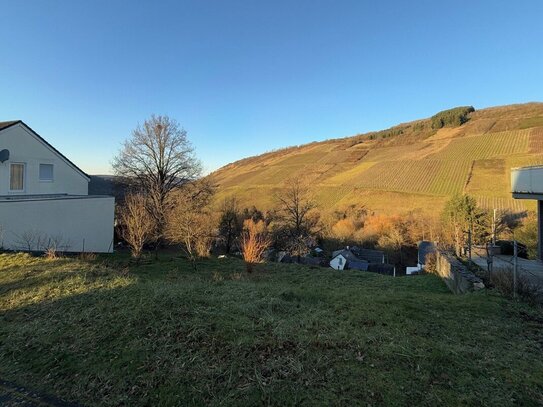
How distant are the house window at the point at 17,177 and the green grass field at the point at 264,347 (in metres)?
14.8

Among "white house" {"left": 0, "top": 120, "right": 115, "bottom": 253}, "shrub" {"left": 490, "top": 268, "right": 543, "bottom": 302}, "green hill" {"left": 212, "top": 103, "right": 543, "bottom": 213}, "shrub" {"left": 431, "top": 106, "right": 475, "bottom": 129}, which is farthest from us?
"shrub" {"left": 431, "top": 106, "right": 475, "bottom": 129}

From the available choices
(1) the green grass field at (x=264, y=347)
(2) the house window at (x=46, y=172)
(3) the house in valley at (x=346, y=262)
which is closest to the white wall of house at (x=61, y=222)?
(2) the house window at (x=46, y=172)

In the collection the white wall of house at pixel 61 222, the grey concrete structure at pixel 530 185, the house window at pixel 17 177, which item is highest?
the house window at pixel 17 177

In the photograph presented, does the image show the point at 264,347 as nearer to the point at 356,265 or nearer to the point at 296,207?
the point at 356,265

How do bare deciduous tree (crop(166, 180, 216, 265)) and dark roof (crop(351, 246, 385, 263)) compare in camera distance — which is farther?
dark roof (crop(351, 246, 385, 263))

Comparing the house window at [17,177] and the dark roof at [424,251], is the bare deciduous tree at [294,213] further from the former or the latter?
the house window at [17,177]

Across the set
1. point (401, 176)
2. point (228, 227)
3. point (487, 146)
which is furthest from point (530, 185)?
point (487, 146)

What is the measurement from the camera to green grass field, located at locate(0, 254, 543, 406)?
3.53 metres

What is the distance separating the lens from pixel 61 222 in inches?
666

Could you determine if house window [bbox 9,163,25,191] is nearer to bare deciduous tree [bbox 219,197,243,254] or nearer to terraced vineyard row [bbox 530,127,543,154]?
bare deciduous tree [bbox 219,197,243,254]

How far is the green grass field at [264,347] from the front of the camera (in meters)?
3.53

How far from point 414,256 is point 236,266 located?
38594mm

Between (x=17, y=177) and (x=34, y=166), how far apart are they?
1235mm

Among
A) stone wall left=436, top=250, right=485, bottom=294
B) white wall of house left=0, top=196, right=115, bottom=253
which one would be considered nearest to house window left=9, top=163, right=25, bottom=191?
white wall of house left=0, top=196, right=115, bottom=253
